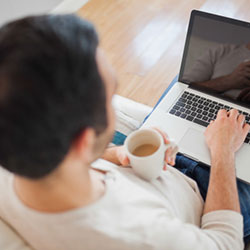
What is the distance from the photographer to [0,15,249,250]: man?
39 centimetres

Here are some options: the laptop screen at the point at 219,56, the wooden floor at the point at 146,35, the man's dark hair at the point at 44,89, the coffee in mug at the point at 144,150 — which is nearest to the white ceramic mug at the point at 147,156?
the coffee in mug at the point at 144,150

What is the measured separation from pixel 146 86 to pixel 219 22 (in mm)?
1012

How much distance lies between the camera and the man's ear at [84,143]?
0.47 metres

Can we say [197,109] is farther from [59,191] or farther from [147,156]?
[59,191]

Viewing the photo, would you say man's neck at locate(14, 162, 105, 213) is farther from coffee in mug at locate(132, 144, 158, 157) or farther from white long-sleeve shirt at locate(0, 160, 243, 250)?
coffee in mug at locate(132, 144, 158, 157)

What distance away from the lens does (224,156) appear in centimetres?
86

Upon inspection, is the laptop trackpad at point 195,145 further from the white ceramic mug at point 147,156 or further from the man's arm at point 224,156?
the white ceramic mug at point 147,156

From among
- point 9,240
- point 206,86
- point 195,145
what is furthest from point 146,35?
point 9,240

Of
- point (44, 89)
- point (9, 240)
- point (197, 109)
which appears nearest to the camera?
point (44, 89)

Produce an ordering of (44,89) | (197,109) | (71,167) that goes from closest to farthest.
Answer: (44,89) → (71,167) → (197,109)

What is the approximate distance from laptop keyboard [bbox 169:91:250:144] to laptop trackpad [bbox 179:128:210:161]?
0.05 meters

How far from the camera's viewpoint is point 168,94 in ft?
3.67

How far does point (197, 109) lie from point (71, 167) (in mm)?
683

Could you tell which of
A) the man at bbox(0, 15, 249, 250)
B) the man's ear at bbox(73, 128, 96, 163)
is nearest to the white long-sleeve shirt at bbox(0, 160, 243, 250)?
the man at bbox(0, 15, 249, 250)
